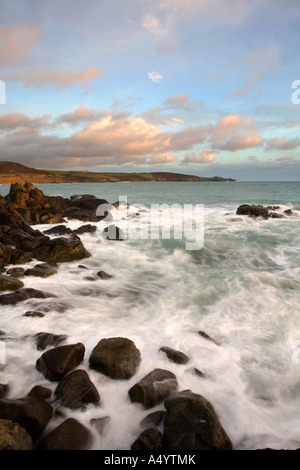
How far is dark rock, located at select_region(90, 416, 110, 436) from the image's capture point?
3.76 meters

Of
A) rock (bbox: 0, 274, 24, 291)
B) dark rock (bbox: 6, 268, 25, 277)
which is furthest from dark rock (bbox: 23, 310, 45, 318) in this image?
dark rock (bbox: 6, 268, 25, 277)

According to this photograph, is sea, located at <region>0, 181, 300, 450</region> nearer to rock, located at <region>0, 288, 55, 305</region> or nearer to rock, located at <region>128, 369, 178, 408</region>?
rock, located at <region>128, 369, 178, 408</region>

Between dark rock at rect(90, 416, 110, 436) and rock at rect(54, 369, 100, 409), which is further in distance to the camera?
rock at rect(54, 369, 100, 409)

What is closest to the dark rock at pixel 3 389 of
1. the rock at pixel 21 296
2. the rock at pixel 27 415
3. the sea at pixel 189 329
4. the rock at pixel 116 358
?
the sea at pixel 189 329

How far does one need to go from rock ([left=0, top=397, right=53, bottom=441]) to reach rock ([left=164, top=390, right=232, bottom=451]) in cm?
155

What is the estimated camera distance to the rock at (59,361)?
14.6 ft

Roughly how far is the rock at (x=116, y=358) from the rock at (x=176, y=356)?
1.87 feet

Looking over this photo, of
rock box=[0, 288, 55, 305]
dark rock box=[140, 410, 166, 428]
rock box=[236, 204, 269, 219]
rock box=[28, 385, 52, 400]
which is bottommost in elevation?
dark rock box=[140, 410, 166, 428]

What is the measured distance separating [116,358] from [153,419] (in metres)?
1.21

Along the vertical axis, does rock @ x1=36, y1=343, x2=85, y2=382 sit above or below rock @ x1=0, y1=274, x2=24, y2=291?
below

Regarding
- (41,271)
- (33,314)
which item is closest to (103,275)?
(41,271)

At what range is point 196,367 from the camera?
4.99 metres

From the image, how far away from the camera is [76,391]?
4051 millimetres
